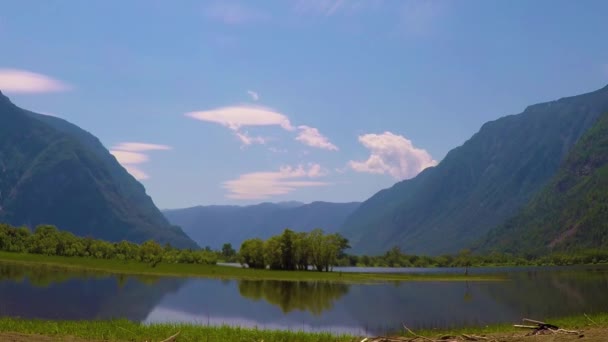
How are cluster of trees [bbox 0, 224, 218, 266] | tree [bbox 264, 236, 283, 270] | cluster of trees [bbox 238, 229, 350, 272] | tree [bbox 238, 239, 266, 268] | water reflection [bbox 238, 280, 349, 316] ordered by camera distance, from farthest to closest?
tree [bbox 238, 239, 266, 268]
cluster of trees [bbox 238, 229, 350, 272]
tree [bbox 264, 236, 283, 270]
cluster of trees [bbox 0, 224, 218, 266]
water reflection [bbox 238, 280, 349, 316]

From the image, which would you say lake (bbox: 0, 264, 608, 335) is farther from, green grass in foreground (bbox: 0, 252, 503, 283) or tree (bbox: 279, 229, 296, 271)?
tree (bbox: 279, 229, 296, 271)

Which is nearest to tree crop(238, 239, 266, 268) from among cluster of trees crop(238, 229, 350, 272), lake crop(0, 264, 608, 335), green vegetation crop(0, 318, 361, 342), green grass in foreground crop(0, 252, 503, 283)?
cluster of trees crop(238, 229, 350, 272)

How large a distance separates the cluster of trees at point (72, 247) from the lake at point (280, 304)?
167 feet

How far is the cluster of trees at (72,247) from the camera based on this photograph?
518ft

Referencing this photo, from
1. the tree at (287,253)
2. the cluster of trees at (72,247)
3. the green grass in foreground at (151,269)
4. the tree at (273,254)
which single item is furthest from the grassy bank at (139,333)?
the tree at (287,253)

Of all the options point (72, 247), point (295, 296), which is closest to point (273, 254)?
point (72, 247)

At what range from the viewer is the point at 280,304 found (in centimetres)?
7475

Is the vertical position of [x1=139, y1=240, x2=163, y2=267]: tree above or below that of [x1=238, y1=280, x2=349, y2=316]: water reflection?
above

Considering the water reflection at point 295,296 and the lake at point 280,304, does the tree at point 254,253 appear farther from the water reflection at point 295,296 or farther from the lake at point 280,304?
the water reflection at point 295,296

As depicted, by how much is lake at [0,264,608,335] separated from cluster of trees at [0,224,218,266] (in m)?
51.0

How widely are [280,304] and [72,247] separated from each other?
109 meters

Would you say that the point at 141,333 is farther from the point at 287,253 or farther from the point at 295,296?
the point at 287,253

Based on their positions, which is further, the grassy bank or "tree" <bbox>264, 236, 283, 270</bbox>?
"tree" <bbox>264, 236, 283, 270</bbox>

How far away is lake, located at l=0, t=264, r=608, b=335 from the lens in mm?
58156
